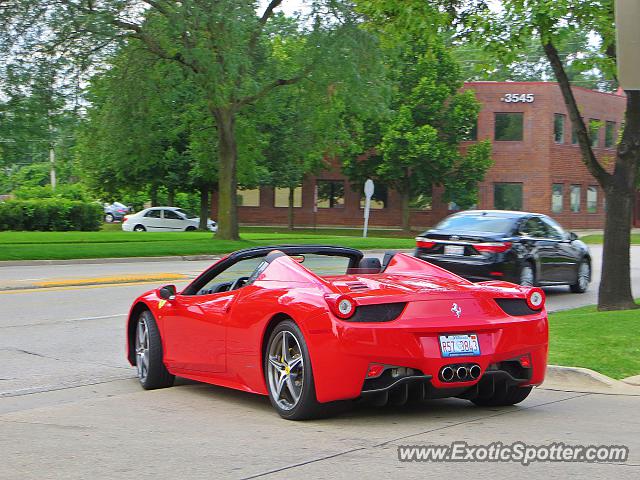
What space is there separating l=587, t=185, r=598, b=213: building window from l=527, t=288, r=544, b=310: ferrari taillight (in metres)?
59.2

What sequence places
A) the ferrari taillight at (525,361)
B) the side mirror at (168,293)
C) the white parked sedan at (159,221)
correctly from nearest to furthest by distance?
the ferrari taillight at (525,361) → the side mirror at (168,293) → the white parked sedan at (159,221)

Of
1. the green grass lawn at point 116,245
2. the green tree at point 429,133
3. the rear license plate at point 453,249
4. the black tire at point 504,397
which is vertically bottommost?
the green grass lawn at point 116,245

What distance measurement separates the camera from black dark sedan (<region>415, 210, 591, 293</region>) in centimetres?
1764

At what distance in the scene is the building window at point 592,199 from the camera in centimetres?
6506

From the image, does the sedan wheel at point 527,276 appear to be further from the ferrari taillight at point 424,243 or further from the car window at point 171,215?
the car window at point 171,215

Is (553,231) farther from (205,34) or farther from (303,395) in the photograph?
(205,34)

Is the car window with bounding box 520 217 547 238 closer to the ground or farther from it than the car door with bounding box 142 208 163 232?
farther from it

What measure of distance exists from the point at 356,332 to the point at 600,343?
15.3 feet

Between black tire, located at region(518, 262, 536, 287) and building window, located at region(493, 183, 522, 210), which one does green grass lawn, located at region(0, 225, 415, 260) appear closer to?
black tire, located at region(518, 262, 536, 287)

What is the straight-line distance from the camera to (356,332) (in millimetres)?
6820

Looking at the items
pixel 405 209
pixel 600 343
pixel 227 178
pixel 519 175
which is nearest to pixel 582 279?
pixel 600 343

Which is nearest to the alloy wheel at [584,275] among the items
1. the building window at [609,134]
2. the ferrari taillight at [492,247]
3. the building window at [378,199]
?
the ferrari taillight at [492,247]

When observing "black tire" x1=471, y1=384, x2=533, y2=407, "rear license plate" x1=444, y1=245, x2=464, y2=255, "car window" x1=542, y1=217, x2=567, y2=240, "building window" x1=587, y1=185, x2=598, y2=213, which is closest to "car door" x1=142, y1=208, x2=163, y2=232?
"building window" x1=587, y1=185, x2=598, y2=213

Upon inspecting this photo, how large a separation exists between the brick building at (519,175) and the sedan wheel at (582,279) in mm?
38634
